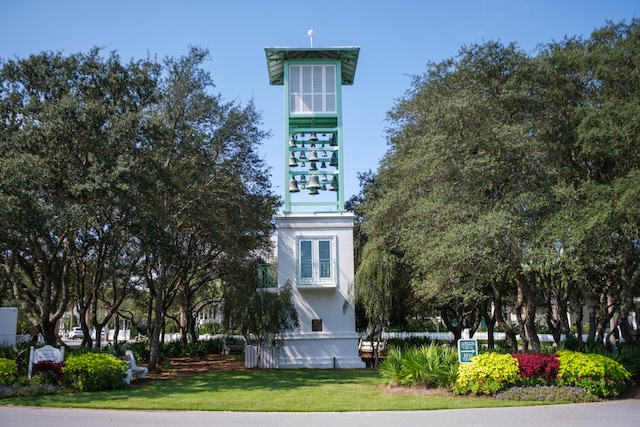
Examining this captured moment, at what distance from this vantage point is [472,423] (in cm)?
1080

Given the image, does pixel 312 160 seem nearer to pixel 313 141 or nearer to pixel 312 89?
pixel 313 141

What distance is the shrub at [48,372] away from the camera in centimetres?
1559

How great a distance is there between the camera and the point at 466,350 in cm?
1539

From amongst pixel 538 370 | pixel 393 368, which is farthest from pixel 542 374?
pixel 393 368

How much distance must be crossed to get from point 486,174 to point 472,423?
884cm

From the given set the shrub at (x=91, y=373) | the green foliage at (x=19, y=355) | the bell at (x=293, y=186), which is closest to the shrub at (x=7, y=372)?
the shrub at (x=91, y=373)

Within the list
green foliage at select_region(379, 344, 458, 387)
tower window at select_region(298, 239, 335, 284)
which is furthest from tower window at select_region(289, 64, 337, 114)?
green foliage at select_region(379, 344, 458, 387)

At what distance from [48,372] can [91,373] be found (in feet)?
3.97

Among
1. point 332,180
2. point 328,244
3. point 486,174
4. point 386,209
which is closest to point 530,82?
point 486,174

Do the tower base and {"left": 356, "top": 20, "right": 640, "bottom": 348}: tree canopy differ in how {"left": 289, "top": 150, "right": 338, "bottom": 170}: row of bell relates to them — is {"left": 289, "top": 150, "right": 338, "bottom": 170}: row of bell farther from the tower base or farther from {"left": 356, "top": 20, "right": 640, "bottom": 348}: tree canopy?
the tower base

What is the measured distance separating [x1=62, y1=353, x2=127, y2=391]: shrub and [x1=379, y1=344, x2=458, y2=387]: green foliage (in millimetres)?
7962

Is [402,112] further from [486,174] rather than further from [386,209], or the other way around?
[486,174]

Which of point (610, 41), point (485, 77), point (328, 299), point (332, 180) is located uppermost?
point (610, 41)

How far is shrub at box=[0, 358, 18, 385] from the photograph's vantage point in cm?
1503
